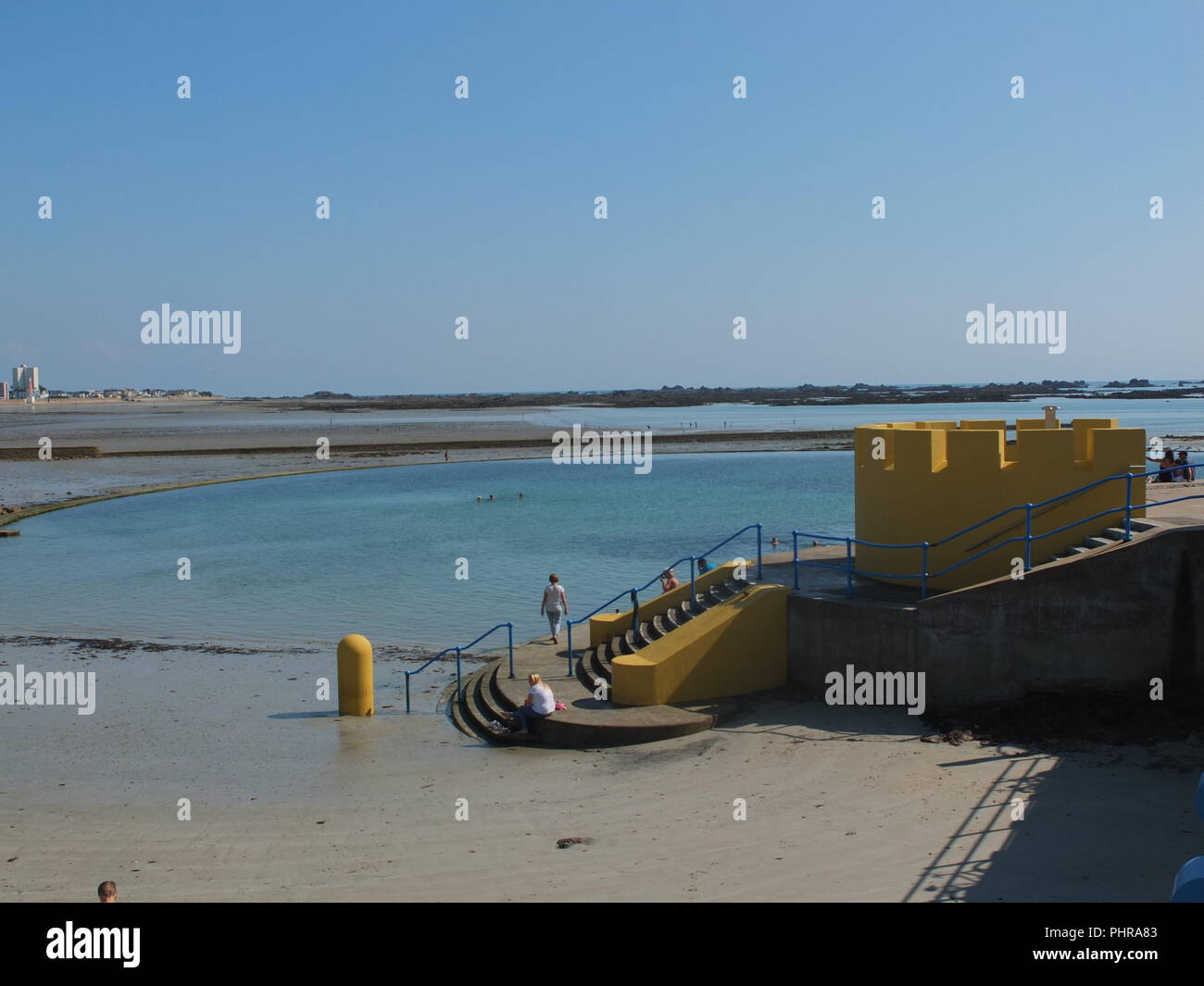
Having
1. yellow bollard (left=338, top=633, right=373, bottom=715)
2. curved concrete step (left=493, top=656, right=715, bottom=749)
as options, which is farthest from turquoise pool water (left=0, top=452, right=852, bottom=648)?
curved concrete step (left=493, top=656, right=715, bottom=749)

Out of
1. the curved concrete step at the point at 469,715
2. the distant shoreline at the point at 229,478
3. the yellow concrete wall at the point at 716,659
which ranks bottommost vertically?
the curved concrete step at the point at 469,715

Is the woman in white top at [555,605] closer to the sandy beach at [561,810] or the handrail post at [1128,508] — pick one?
the sandy beach at [561,810]

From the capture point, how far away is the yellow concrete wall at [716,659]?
47.5ft

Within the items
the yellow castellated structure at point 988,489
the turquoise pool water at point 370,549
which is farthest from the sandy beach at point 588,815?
the turquoise pool water at point 370,549

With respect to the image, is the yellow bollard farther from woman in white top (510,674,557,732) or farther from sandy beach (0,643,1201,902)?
woman in white top (510,674,557,732)

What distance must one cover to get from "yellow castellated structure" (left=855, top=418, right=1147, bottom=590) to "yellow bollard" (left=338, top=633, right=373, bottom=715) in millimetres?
7514

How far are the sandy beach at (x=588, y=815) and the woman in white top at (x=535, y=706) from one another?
1.58ft

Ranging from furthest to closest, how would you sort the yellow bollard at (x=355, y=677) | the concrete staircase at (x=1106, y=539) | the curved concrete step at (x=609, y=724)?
1. the yellow bollard at (x=355, y=677)
2. the curved concrete step at (x=609, y=724)
3. the concrete staircase at (x=1106, y=539)

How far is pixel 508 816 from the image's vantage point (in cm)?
1126

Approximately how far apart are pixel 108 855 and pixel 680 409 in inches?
6513

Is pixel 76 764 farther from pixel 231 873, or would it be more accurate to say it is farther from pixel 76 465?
pixel 76 465

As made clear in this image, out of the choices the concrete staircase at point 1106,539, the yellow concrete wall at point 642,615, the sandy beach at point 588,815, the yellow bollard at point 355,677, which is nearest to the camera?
the sandy beach at point 588,815

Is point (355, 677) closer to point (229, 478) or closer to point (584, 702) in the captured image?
point (584, 702)
